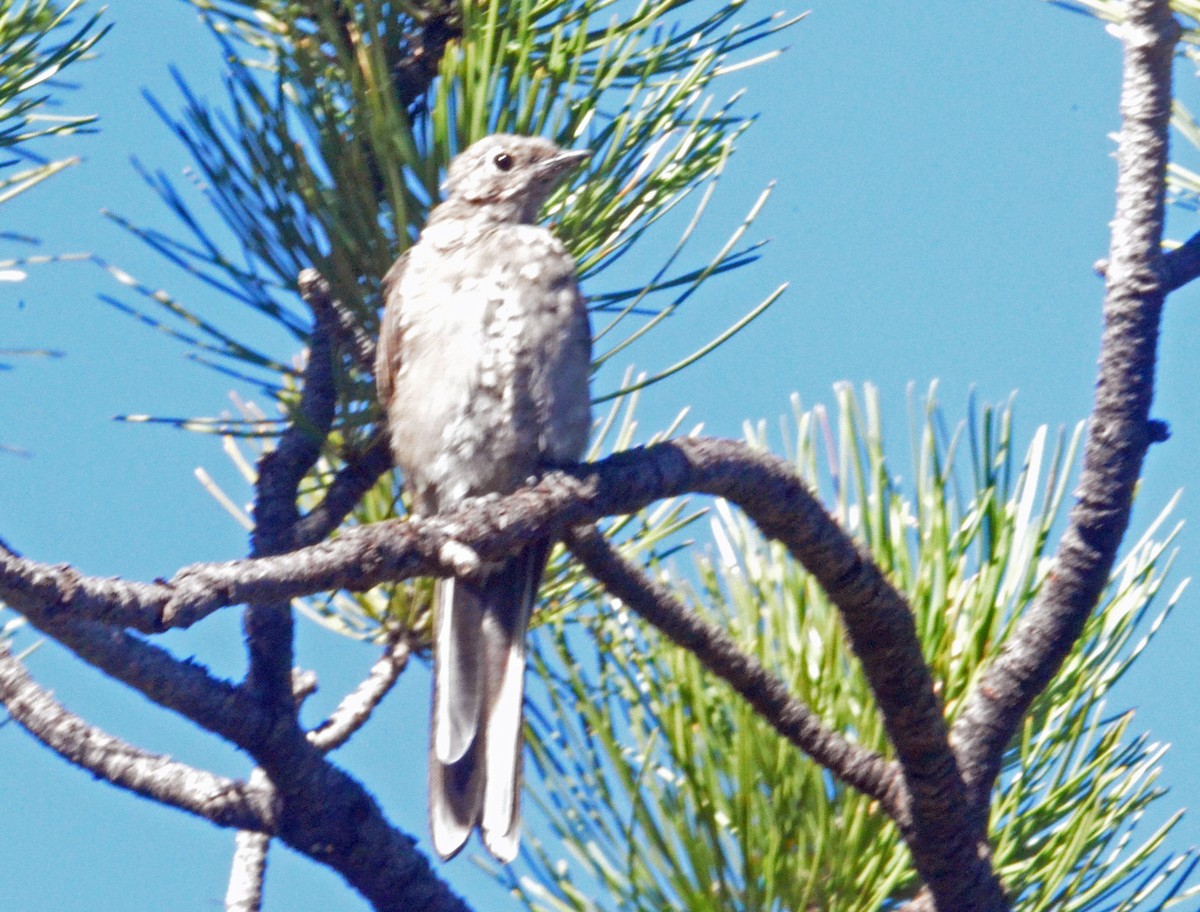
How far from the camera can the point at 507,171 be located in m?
1.91

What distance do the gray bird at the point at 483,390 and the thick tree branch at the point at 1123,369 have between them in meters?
0.64

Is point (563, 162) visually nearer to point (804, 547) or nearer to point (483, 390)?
point (483, 390)

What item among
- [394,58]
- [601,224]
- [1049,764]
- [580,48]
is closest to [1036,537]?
[1049,764]

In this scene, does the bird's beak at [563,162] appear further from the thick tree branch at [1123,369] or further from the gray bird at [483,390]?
the thick tree branch at [1123,369]

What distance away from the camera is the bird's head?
1732 mm

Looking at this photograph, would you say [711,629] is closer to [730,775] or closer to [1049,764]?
[730,775]

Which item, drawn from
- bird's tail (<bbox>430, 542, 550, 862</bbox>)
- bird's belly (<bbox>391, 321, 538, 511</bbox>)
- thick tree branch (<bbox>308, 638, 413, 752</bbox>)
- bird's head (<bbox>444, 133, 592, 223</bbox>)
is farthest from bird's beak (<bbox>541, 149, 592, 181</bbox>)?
thick tree branch (<bbox>308, 638, 413, 752</bbox>)

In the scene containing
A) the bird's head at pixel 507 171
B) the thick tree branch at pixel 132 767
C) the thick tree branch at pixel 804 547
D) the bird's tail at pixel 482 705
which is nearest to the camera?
the thick tree branch at pixel 804 547

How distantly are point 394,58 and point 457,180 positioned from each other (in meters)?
0.16

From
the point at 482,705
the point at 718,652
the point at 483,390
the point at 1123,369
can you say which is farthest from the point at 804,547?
the point at 483,390

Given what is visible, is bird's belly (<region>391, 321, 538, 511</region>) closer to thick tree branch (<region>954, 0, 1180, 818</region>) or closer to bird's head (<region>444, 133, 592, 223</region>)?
bird's head (<region>444, 133, 592, 223</region>)

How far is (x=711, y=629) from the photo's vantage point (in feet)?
4.62

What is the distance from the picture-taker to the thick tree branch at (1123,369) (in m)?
1.35

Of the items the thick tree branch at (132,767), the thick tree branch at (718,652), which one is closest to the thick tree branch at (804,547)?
the thick tree branch at (718,652)
